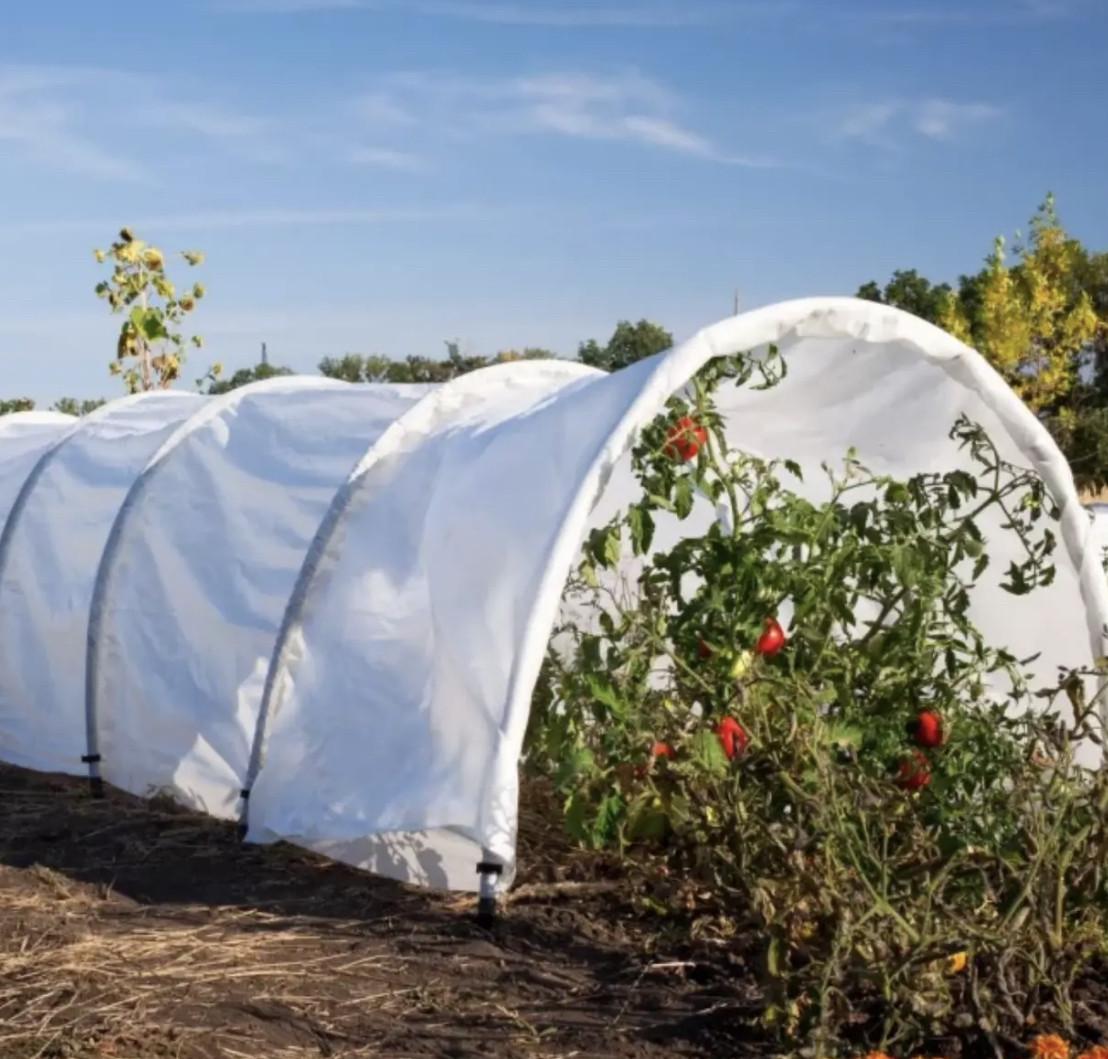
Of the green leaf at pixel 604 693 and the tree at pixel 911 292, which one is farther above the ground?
the tree at pixel 911 292

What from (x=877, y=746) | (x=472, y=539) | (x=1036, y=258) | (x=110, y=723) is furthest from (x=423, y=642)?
(x=1036, y=258)

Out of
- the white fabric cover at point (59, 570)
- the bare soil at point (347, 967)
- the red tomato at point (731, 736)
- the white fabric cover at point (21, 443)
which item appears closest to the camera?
the bare soil at point (347, 967)

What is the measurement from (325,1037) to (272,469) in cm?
316

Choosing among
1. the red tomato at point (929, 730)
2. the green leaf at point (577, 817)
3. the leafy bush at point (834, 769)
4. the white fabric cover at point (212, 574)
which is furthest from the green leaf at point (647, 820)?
the white fabric cover at point (212, 574)

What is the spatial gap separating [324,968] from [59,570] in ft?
12.3

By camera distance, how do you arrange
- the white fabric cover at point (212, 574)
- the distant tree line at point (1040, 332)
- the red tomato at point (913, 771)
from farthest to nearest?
the distant tree line at point (1040, 332), the white fabric cover at point (212, 574), the red tomato at point (913, 771)

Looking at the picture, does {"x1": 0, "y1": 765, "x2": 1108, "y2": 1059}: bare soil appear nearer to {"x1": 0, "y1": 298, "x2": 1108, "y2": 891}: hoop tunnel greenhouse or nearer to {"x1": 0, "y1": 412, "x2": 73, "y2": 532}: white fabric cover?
{"x1": 0, "y1": 298, "x2": 1108, "y2": 891}: hoop tunnel greenhouse

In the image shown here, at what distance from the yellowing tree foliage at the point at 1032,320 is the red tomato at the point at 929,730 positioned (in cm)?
1616

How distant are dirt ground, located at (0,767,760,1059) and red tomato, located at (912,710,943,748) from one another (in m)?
1.00

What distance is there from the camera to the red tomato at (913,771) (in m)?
4.99

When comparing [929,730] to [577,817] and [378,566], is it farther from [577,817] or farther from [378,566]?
[378,566]

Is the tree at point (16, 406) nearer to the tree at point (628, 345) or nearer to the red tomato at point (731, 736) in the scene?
the tree at point (628, 345)

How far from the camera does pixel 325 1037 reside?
13.3 ft

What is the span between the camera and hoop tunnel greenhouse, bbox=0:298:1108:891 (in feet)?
16.5
